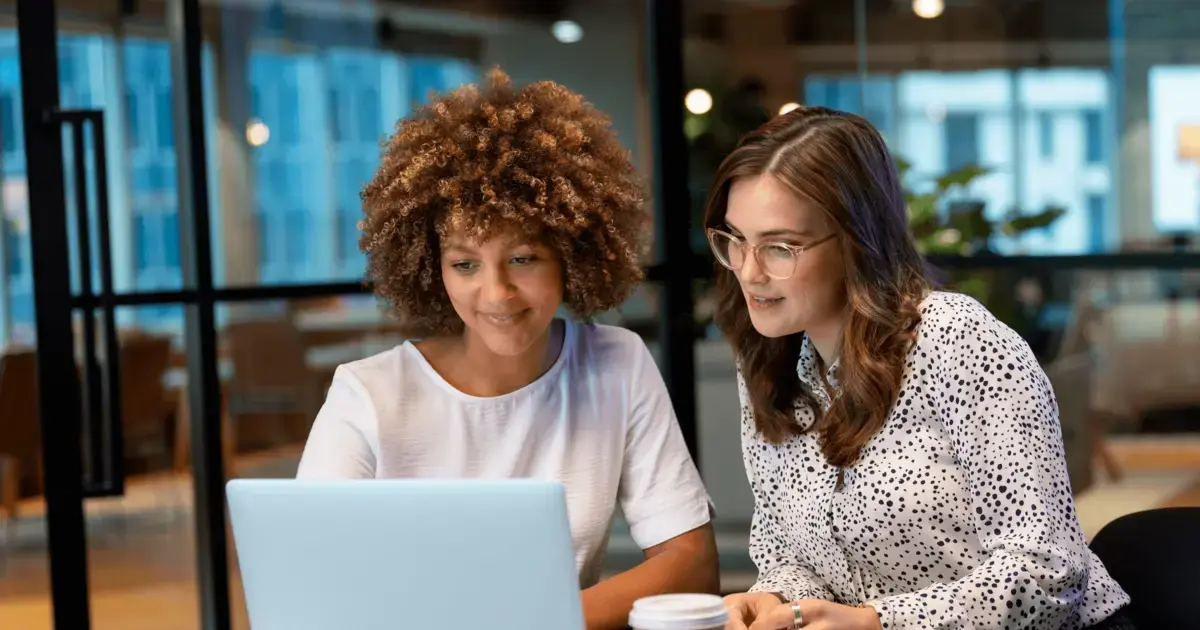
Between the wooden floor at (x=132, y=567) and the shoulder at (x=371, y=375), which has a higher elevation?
the shoulder at (x=371, y=375)

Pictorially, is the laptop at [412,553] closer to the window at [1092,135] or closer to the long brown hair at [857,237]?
the long brown hair at [857,237]

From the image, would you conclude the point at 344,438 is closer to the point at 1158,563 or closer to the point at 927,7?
the point at 1158,563

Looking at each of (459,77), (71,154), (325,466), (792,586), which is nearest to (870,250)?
(792,586)

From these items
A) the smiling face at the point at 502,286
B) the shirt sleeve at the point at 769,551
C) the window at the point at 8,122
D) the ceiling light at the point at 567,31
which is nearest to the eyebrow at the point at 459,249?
the smiling face at the point at 502,286

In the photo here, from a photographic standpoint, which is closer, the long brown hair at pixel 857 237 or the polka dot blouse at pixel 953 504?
the polka dot blouse at pixel 953 504

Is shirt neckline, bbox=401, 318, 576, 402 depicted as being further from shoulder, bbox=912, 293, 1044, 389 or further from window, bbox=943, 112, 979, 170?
window, bbox=943, 112, 979, 170

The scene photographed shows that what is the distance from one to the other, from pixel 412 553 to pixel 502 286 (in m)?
0.60

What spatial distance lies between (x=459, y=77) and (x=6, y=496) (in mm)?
1505

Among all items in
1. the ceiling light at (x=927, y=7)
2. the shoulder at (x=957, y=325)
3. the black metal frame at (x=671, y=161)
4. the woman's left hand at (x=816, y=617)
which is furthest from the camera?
the ceiling light at (x=927, y=7)

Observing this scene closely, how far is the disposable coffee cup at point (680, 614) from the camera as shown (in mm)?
1342

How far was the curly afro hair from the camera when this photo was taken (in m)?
1.86

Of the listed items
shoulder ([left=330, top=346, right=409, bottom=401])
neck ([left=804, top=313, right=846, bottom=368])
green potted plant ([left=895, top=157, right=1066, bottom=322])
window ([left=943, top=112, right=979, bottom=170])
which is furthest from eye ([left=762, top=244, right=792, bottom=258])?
window ([left=943, top=112, right=979, bottom=170])

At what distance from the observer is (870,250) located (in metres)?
1.74

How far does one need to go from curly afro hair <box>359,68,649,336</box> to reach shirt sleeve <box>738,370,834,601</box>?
0.29 meters
